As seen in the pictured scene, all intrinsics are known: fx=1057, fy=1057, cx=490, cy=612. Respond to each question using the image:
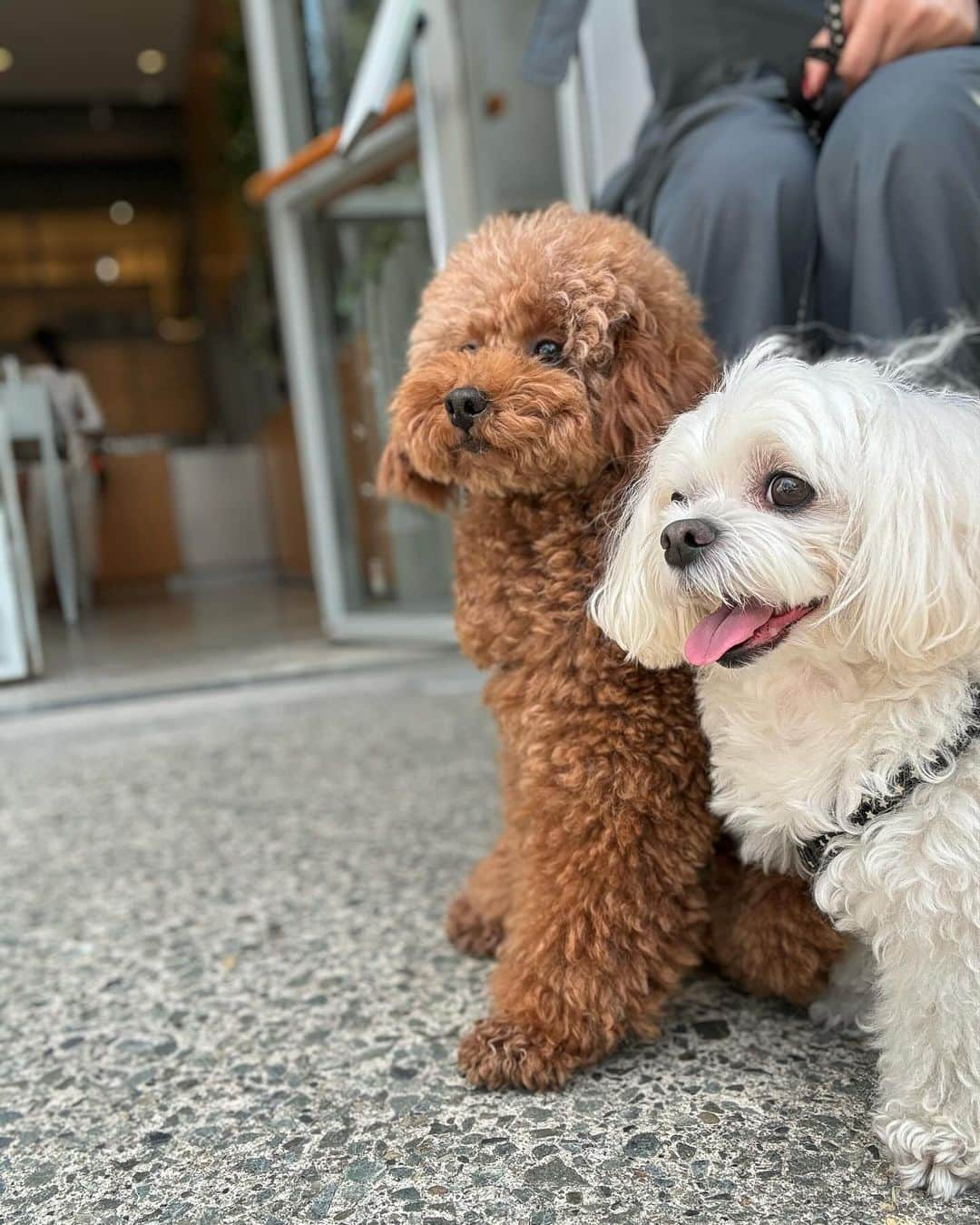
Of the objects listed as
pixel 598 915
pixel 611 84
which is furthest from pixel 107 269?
pixel 598 915

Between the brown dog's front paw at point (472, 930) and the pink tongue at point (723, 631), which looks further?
the brown dog's front paw at point (472, 930)

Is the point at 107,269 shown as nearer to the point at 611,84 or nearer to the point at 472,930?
the point at 611,84

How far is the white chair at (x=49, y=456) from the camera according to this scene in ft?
20.5

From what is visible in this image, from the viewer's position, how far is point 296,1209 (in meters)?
1.14

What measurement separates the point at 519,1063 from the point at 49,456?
6.25 metres

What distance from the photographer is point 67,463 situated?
760 centimetres

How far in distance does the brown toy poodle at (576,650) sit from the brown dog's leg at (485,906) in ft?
0.93

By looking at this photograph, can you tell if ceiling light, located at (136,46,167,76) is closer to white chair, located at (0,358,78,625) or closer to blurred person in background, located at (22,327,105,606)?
blurred person in background, located at (22,327,105,606)

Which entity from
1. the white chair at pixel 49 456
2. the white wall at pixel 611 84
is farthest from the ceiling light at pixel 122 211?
the white wall at pixel 611 84

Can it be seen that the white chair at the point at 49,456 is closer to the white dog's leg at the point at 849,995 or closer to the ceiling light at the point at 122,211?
the white dog's leg at the point at 849,995

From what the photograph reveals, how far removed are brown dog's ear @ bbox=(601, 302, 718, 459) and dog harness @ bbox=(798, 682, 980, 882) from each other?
1.54 feet

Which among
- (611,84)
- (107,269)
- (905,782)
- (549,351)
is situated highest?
(107,269)

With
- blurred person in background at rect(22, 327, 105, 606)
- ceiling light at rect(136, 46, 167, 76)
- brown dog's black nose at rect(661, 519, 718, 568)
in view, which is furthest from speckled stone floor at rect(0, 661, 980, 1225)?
ceiling light at rect(136, 46, 167, 76)

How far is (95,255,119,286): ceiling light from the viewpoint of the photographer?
47.3ft
